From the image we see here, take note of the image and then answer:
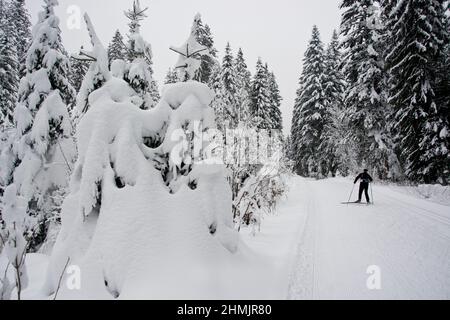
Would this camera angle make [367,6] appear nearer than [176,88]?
No

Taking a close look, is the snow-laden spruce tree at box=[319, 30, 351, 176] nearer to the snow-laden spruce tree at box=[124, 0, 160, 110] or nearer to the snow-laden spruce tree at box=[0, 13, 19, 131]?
the snow-laden spruce tree at box=[124, 0, 160, 110]

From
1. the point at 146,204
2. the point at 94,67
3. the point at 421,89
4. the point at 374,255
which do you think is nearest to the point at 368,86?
the point at 421,89

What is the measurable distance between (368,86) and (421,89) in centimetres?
510

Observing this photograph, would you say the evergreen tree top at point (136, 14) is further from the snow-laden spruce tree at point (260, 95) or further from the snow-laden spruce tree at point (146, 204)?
the snow-laden spruce tree at point (260, 95)

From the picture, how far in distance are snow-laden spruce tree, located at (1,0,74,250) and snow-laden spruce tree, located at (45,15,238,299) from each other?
649cm

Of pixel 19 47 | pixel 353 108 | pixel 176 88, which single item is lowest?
pixel 176 88

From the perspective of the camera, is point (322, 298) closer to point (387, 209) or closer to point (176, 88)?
point (176, 88)

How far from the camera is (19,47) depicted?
28.0 meters

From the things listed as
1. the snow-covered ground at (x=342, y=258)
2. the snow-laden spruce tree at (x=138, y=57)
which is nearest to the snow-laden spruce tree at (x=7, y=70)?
the snow-laden spruce tree at (x=138, y=57)

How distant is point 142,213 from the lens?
139 inches

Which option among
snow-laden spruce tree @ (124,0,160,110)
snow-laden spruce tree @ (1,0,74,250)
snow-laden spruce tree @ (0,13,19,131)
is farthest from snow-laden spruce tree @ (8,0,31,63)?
snow-laden spruce tree @ (124,0,160,110)

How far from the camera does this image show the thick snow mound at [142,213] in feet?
10.8
